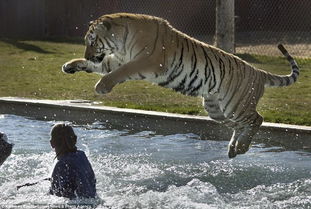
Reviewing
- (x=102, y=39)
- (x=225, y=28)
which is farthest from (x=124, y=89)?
(x=102, y=39)

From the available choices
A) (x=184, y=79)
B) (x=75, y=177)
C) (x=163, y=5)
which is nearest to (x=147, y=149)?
(x=184, y=79)

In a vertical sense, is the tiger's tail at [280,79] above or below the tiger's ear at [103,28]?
below

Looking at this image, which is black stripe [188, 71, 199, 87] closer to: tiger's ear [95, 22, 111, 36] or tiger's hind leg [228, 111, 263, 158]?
tiger's hind leg [228, 111, 263, 158]

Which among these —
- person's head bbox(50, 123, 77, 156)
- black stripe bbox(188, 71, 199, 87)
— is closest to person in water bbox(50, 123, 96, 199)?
person's head bbox(50, 123, 77, 156)

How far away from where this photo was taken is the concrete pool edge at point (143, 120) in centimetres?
790

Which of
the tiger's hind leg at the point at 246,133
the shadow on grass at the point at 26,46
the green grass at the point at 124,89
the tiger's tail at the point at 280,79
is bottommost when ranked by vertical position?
the shadow on grass at the point at 26,46

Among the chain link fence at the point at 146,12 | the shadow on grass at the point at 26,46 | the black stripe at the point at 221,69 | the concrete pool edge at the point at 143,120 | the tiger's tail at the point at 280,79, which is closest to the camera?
the black stripe at the point at 221,69

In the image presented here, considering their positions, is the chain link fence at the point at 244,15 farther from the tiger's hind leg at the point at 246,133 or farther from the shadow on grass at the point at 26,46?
the tiger's hind leg at the point at 246,133

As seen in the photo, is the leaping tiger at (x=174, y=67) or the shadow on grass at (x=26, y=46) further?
the shadow on grass at (x=26, y=46)

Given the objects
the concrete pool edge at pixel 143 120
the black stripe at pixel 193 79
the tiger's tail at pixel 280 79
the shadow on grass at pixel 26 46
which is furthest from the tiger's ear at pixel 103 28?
the shadow on grass at pixel 26 46

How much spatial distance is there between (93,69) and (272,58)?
29.1 feet

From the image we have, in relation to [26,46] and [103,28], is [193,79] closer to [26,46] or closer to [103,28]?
[103,28]

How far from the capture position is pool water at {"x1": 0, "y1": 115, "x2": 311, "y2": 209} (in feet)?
19.4

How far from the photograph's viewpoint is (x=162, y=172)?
708cm
